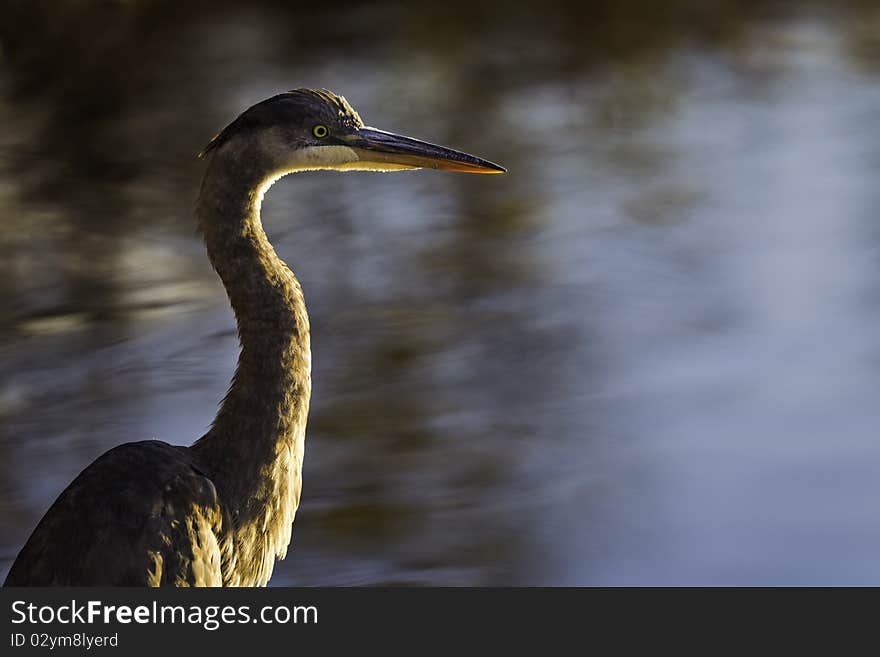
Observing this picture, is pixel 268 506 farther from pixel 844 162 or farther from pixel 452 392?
pixel 844 162

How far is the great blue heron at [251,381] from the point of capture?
331cm

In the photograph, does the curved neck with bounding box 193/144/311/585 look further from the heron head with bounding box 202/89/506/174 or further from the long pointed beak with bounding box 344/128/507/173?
the long pointed beak with bounding box 344/128/507/173

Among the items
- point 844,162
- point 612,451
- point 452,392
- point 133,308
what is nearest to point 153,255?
point 133,308

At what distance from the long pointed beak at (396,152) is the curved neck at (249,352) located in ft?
0.78

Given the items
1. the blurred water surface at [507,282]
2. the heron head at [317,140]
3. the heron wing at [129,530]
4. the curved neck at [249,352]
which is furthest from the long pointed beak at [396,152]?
the blurred water surface at [507,282]

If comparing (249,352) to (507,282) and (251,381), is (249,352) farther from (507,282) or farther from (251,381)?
(507,282)

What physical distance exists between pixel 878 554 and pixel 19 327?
3.63 meters

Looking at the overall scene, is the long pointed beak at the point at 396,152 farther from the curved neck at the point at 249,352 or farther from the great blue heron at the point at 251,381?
the curved neck at the point at 249,352

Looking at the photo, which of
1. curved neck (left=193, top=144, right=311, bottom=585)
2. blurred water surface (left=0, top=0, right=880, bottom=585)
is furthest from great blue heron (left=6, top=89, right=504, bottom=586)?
blurred water surface (left=0, top=0, right=880, bottom=585)

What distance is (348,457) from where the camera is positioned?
17.9 feet

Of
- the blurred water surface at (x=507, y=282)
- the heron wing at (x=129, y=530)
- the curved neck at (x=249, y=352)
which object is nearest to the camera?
the heron wing at (x=129, y=530)

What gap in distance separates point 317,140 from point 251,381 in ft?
1.89

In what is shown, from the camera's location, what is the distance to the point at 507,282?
6.89 metres

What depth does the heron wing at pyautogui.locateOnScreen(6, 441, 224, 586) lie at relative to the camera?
10.4 ft
